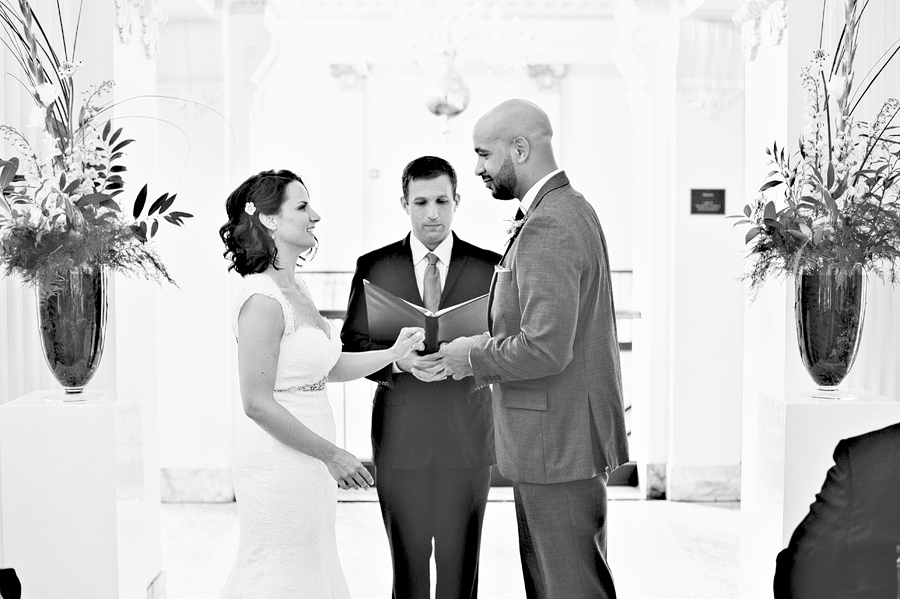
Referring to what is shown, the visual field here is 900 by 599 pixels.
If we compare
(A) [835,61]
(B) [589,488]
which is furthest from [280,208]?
(A) [835,61]

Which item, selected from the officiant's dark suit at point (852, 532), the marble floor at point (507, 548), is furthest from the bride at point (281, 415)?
the marble floor at point (507, 548)

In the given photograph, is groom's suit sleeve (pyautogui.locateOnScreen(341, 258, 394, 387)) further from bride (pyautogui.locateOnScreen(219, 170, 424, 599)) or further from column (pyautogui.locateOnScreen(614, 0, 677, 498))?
column (pyautogui.locateOnScreen(614, 0, 677, 498))

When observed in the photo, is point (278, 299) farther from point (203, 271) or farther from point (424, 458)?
point (203, 271)

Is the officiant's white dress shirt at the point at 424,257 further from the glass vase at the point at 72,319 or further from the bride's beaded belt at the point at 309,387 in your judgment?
the glass vase at the point at 72,319

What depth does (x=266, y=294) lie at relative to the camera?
8.72 feet

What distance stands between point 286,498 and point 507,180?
3.75ft

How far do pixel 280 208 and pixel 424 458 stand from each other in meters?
0.99

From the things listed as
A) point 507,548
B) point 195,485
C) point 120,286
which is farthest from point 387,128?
point 120,286

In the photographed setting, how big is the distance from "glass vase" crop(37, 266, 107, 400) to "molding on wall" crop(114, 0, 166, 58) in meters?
1.38

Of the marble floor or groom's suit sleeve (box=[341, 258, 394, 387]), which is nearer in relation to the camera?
groom's suit sleeve (box=[341, 258, 394, 387])

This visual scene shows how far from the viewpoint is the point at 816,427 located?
287 cm

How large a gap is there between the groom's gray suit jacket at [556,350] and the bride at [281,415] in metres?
0.50

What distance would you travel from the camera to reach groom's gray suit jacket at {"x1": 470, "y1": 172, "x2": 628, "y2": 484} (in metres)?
2.63

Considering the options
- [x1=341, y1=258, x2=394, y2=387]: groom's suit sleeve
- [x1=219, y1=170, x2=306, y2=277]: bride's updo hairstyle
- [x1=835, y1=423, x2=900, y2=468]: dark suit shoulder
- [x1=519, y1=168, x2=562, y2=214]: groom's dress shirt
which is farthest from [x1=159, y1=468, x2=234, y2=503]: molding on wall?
[x1=835, y1=423, x2=900, y2=468]: dark suit shoulder
